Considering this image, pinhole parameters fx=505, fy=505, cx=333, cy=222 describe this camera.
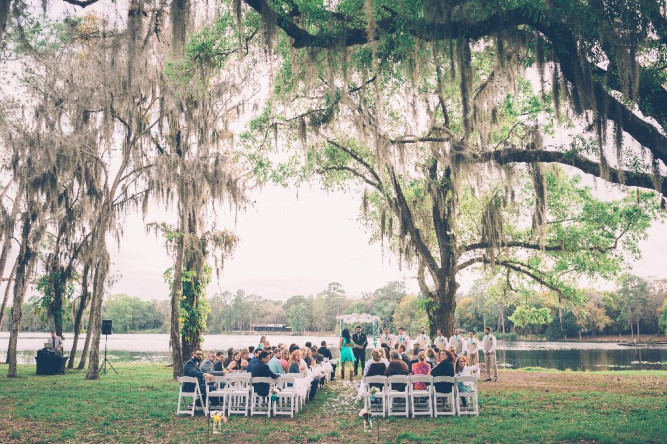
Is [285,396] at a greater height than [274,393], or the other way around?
[274,393]

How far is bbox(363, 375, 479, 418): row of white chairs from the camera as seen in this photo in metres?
8.45

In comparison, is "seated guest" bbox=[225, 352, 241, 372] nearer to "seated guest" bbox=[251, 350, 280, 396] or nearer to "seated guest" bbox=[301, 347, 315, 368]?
"seated guest" bbox=[301, 347, 315, 368]

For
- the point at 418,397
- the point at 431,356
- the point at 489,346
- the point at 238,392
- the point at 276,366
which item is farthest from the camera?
the point at 489,346

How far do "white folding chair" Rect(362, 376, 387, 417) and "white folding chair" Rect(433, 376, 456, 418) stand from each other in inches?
33.5

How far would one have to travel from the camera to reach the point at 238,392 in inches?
350

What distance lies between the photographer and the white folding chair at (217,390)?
8.62 meters

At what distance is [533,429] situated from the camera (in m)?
7.12

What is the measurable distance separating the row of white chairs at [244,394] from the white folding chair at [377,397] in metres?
1.25

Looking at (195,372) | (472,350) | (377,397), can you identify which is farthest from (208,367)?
(472,350)

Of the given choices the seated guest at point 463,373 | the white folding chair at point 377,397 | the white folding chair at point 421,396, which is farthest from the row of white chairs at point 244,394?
the seated guest at point 463,373

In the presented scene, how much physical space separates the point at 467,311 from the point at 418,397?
67.3 metres

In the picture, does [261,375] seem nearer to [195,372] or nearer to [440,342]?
[195,372]

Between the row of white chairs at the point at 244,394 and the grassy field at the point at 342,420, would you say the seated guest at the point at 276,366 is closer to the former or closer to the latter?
the row of white chairs at the point at 244,394

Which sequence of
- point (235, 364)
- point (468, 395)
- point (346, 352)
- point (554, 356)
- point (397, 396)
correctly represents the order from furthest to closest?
1. point (554, 356)
2. point (346, 352)
3. point (235, 364)
4. point (397, 396)
5. point (468, 395)
